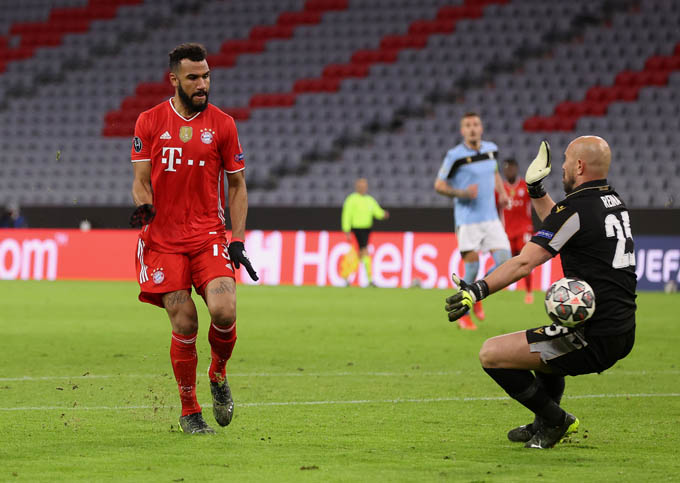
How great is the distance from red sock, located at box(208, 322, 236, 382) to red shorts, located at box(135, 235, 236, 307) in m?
0.25

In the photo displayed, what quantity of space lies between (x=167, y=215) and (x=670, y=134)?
853 inches

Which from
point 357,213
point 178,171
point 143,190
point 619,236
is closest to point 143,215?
point 143,190

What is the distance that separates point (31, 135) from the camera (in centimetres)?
3138

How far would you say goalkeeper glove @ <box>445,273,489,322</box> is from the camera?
17.2ft

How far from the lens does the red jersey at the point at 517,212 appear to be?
57.0 ft

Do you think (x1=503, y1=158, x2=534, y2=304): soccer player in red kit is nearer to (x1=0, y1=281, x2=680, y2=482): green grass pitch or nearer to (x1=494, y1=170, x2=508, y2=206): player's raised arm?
(x1=0, y1=281, x2=680, y2=482): green grass pitch

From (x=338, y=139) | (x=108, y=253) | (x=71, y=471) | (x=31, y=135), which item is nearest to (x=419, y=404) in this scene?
(x=71, y=471)

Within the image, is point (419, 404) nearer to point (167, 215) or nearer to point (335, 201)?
point (167, 215)

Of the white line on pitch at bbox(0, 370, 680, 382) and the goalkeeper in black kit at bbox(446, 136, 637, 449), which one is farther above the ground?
the goalkeeper in black kit at bbox(446, 136, 637, 449)

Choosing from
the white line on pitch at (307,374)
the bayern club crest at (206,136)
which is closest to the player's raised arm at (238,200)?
the bayern club crest at (206,136)

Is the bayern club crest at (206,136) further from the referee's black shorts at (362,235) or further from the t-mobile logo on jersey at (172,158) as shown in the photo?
the referee's black shorts at (362,235)

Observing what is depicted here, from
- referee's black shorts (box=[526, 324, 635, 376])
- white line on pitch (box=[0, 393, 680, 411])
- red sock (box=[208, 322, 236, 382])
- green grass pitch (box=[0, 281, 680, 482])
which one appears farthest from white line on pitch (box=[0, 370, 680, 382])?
referee's black shorts (box=[526, 324, 635, 376])

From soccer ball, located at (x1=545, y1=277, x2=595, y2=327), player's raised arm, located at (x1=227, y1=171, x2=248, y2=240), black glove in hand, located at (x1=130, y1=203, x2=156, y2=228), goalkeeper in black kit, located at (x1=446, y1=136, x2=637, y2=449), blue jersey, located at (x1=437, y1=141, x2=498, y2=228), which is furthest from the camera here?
blue jersey, located at (x1=437, y1=141, x2=498, y2=228)

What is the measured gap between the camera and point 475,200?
42.5 feet
